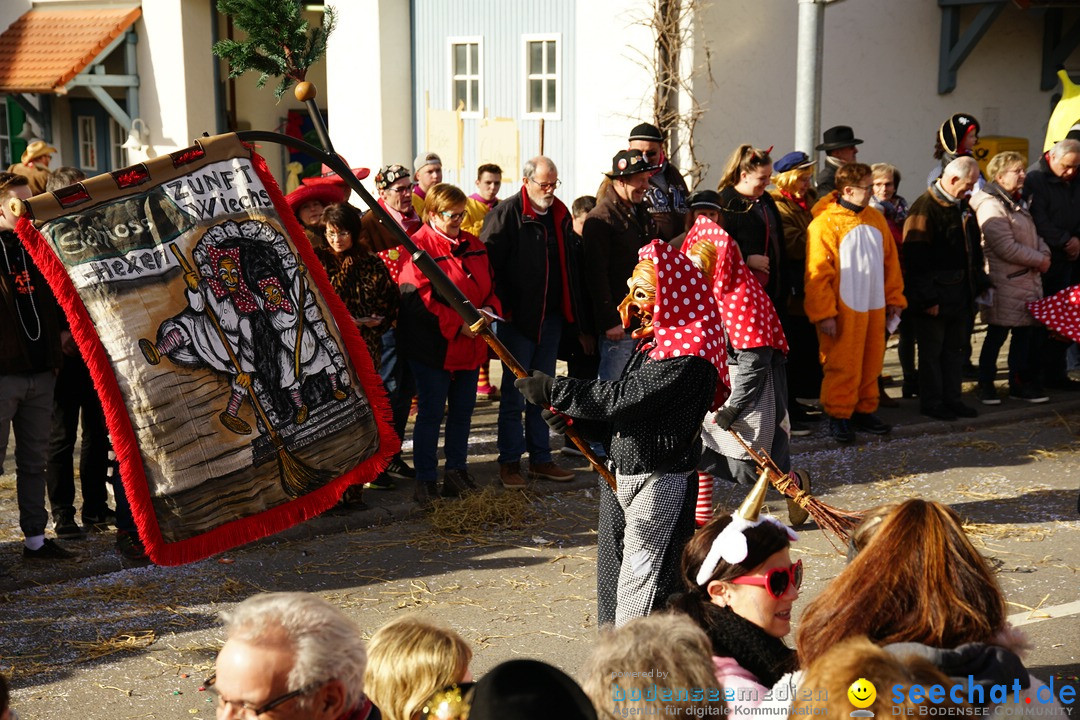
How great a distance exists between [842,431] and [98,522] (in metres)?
5.15

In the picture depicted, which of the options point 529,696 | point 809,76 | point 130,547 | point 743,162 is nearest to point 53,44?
point 809,76

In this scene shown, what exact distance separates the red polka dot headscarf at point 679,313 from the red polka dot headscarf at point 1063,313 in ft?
18.9

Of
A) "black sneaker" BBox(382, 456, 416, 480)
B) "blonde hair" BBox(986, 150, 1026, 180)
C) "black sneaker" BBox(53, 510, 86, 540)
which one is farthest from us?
"blonde hair" BBox(986, 150, 1026, 180)

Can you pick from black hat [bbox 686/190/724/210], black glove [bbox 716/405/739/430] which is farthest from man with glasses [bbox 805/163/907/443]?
black glove [bbox 716/405/739/430]

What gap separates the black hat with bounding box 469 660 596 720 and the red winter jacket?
5.09 m

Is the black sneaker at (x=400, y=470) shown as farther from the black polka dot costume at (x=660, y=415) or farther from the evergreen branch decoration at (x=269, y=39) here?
the evergreen branch decoration at (x=269, y=39)

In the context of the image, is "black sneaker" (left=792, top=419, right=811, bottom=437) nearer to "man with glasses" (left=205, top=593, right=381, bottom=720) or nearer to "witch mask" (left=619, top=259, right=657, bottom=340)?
"witch mask" (left=619, top=259, right=657, bottom=340)

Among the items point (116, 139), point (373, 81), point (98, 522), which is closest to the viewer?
point (98, 522)

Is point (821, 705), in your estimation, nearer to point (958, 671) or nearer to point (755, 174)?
point (958, 671)

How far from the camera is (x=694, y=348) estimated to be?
4.71 meters

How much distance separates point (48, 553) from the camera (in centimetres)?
659

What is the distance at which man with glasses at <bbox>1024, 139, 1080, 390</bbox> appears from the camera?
10.5 metres

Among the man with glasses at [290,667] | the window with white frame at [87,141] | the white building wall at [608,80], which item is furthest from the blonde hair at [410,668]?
the window with white frame at [87,141]

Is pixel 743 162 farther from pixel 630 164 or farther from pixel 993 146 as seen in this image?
pixel 993 146
